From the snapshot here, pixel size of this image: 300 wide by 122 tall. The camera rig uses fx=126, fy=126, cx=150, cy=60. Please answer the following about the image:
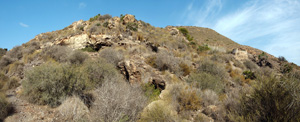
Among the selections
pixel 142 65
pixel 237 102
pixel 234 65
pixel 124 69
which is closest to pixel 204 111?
pixel 237 102

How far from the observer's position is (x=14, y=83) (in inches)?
260

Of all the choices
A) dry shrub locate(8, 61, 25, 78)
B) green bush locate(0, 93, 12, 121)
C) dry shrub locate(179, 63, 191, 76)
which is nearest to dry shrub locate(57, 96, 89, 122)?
green bush locate(0, 93, 12, 121)

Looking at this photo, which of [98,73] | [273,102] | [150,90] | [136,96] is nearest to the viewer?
[273,102]

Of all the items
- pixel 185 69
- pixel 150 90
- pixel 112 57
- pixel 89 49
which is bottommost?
pixel 150 90

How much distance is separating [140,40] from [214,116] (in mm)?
11474

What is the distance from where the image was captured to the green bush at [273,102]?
2.29m

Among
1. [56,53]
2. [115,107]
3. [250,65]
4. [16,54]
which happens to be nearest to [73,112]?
[115,107]

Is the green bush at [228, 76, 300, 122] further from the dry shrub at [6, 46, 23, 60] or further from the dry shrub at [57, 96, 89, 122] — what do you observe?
the dry shrub at [6, 46, 23, 60]

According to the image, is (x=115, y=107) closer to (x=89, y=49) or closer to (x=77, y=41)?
(x=89, y=49)

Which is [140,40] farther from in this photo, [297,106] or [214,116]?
[297,106]

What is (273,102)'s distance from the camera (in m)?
2.54

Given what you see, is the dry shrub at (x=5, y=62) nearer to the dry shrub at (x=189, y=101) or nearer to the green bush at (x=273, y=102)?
the dry shrub at (x=189, y=101)

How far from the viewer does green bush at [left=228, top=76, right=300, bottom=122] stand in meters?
2.29

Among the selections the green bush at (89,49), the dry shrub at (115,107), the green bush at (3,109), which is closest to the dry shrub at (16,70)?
the green bush at (89,49)
